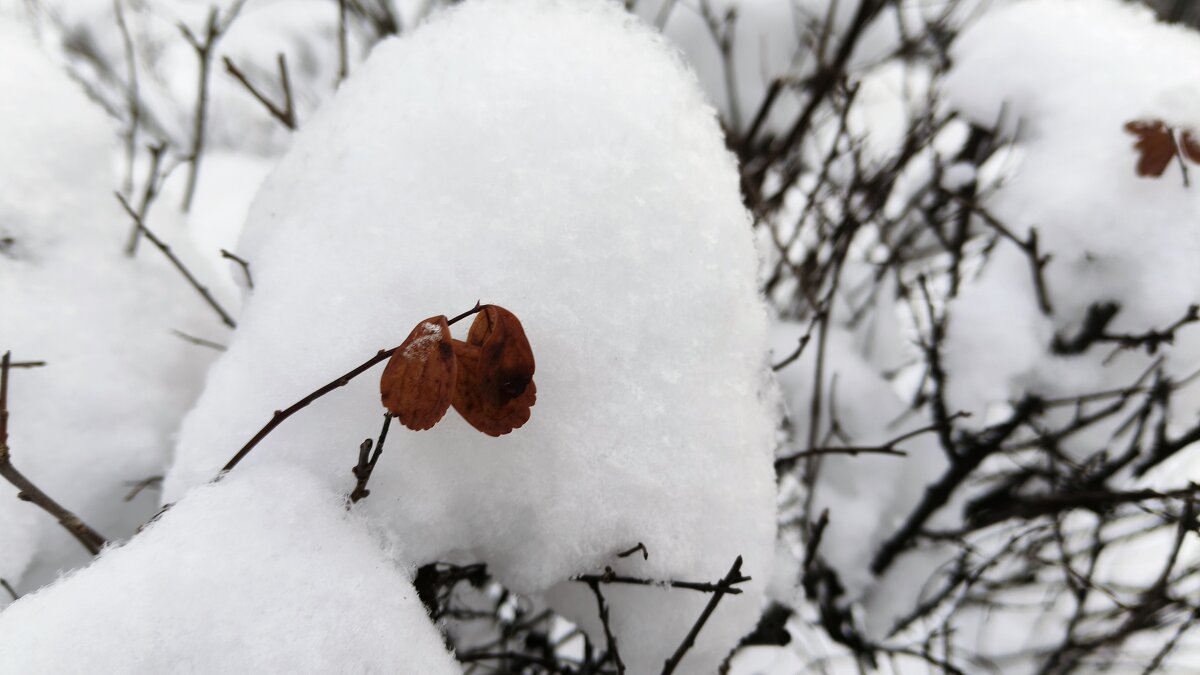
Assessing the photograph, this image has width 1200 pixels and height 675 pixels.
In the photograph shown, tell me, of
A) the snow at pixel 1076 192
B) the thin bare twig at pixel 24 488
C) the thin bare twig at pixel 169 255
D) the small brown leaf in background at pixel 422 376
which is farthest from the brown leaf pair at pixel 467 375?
the snow at pixel 1076 192

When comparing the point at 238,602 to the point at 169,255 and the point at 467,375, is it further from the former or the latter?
the point at 169,255

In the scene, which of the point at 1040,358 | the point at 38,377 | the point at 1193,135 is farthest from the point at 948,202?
the point at 38,377

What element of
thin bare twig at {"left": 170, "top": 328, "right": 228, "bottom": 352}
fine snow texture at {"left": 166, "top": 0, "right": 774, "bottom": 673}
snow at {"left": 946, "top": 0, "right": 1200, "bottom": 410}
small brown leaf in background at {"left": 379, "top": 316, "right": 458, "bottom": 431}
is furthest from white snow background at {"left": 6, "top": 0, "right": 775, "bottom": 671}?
snow at {"left": 946, "top": 0, "right": 1200, "bottom": 410}

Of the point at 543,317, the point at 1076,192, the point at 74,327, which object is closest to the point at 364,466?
the point at 543,317

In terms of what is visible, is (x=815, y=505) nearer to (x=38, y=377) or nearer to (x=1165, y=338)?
(x=1165, y=338)

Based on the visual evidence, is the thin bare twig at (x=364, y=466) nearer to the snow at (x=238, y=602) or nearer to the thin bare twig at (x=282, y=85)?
the snow at (x=238, y=602)

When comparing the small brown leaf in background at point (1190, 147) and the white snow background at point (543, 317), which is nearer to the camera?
the white snow background at point (543, 317)

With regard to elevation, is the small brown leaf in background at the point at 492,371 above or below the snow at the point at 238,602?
above
